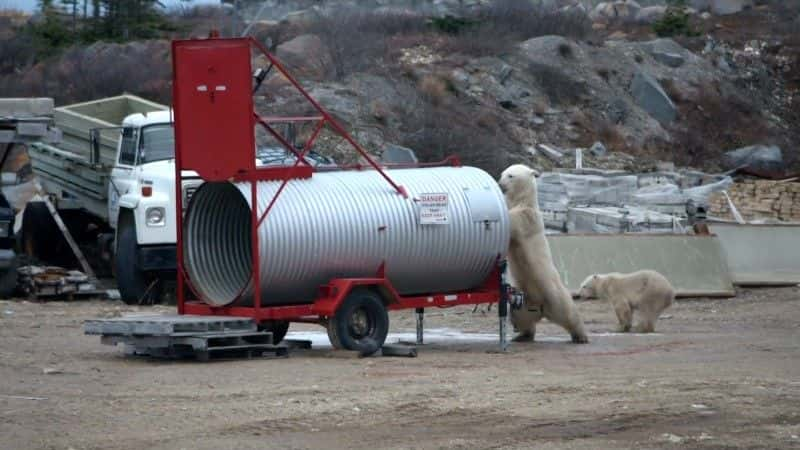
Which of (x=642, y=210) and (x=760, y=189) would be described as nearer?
(x=642, y=210)

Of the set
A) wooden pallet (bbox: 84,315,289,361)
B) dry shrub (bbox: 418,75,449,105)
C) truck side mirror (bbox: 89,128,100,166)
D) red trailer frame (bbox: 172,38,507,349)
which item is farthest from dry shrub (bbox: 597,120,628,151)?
wooden pallet (bbox: 84,315,289,361)

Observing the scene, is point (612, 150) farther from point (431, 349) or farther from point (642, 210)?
point (431, 349)

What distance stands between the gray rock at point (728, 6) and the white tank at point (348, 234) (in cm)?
6174

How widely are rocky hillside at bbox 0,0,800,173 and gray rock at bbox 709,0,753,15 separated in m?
17.7

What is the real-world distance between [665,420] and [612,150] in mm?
31751

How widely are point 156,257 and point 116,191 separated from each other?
79.7 inches

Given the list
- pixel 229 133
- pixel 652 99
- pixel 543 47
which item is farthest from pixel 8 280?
pixel 543 47

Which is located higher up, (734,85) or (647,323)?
(734,85)

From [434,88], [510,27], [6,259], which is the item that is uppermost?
[510,27]

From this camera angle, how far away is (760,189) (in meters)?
31.3

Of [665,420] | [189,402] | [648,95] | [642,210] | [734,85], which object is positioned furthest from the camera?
[734,85]

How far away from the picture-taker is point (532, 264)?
1636 centimetres

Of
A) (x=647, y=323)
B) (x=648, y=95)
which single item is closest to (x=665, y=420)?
(x=647, y=323)

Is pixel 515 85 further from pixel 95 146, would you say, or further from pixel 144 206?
pixel 144 206
